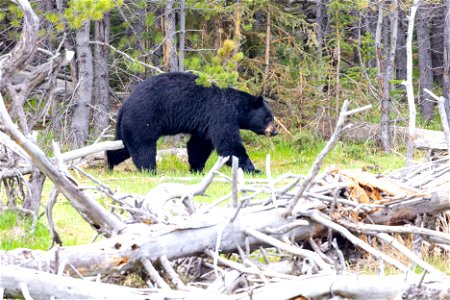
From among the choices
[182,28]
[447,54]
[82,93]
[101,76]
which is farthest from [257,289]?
[101,76]

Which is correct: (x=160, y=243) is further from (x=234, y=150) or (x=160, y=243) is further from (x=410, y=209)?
(x=234, y=150)

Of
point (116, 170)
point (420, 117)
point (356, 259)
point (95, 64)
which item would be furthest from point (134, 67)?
point (356, 259)

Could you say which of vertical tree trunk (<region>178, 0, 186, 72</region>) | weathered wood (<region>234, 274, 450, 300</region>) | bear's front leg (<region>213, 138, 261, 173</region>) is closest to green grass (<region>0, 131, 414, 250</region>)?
bear's front leg (<region>213, 138, 261, 173</region>)

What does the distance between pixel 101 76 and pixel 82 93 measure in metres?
1.31

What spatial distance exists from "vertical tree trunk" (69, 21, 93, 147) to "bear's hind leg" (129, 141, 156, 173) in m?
2.59

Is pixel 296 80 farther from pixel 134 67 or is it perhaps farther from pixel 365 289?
pixel 365 289

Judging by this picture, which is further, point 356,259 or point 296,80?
point 296,80

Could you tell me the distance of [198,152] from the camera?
14656 millimetres

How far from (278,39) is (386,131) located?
327 centimetres

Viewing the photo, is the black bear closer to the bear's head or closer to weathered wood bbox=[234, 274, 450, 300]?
the bear's head

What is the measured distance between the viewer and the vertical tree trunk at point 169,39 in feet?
52.3

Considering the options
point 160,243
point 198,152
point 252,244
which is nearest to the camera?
point 160,243

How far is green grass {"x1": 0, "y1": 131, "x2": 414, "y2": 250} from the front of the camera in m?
6.82

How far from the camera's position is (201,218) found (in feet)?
17.6
